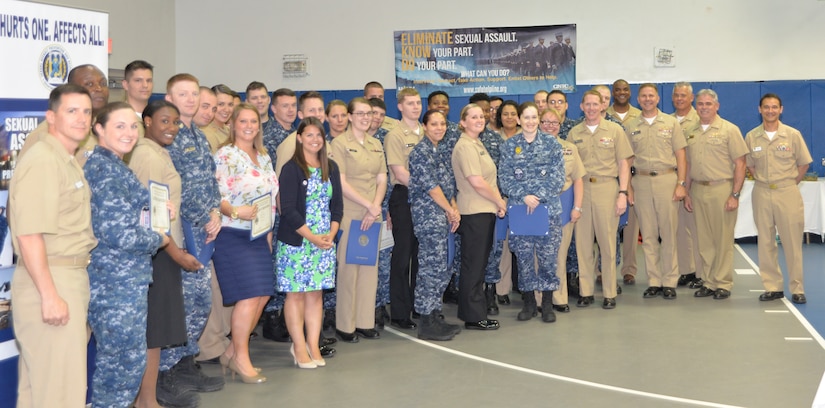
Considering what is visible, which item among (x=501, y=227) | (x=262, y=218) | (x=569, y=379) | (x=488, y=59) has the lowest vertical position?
(x=569, y=379)

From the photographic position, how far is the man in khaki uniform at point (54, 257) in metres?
3.43

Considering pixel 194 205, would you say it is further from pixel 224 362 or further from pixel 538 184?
pixel 538 184

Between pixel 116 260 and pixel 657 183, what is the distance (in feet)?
18.4

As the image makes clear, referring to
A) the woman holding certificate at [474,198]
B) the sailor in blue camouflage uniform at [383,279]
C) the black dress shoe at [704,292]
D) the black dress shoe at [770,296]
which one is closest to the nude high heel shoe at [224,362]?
the sailor in blue camouflage uniform at [383,279]

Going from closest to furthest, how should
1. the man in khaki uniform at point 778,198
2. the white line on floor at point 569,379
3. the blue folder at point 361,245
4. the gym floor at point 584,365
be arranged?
the white line on floor at point 569,379
the gym floor at point 584,365
the blue folder at point 361,245
the man in khaki uniform at point 778,198

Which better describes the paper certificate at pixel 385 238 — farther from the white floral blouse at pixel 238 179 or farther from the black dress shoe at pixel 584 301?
the black dress shoe at pixel 584 301

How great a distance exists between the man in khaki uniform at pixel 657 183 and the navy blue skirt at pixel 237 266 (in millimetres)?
4157

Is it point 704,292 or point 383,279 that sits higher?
point 383,279

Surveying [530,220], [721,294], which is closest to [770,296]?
[721,294]

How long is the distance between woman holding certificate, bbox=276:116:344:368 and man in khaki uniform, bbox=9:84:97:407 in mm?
1906

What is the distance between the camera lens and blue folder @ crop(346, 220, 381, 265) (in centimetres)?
629

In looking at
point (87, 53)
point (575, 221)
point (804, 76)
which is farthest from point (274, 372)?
point (804, 76)

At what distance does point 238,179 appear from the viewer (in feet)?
17.4

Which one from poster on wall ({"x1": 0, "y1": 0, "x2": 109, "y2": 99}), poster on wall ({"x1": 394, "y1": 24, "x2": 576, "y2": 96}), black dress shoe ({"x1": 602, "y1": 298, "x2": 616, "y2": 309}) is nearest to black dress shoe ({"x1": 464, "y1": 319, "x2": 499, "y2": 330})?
black dress shoe ({"x1": 602, "y1": 298, "x2": 616, "y2": 309})
